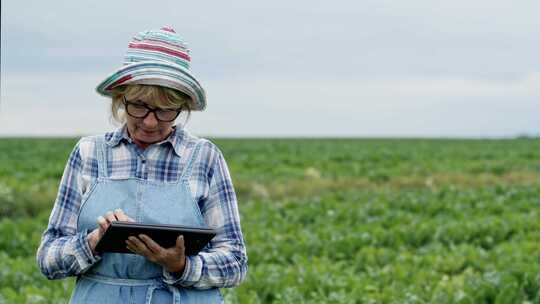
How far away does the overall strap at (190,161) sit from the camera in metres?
2.78

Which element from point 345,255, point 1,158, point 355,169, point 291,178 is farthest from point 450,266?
point 1,158

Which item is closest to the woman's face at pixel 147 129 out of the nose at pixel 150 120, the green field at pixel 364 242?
the nose at pixel 150 120

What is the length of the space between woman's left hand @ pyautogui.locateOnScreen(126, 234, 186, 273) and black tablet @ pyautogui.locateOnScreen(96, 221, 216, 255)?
0.05 feet

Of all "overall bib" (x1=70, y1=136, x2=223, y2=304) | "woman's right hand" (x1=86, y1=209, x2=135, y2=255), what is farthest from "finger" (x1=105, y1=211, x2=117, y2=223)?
"overall bib" (x1=70, y1=136, x2=223, y2=304)

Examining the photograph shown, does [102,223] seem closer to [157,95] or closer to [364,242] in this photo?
[157,95]

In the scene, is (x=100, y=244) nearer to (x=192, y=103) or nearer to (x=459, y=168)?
(x=192, y=103)

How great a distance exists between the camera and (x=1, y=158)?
31.6m

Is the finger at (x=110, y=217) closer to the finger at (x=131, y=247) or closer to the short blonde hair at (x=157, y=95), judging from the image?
the finger at (x=131, y=247)

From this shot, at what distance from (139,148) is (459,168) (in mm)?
24893

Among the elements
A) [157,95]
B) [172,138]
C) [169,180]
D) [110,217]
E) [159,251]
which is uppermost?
[157,95]

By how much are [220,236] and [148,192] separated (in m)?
0.28

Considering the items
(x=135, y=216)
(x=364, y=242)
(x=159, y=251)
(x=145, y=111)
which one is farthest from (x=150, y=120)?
(x=364, y=242)

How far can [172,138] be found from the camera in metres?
2.81

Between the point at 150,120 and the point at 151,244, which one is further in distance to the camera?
the point at 150,120
